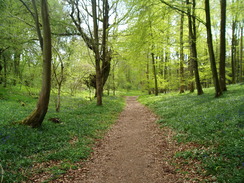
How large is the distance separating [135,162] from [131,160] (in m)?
0.22

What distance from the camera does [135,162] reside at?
18.7 feet

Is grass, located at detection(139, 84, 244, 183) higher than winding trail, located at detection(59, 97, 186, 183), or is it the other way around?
grass, located at detection(139, 84, 244, 183)

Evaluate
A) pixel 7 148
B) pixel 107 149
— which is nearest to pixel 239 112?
pixel 107 149

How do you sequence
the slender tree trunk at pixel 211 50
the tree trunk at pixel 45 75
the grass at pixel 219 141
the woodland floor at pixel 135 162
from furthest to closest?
the slender tree trunk at pixel 211 50 → the tree trunk at pixel 45 75 → the woodland floor at pixel 135 162 → the grass at pixel 219 141

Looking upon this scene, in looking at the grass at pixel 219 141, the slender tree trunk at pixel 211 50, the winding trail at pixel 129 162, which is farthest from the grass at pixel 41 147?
the slender tree trunk at pixel 211 50

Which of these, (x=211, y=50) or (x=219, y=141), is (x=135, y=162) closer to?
(x=219, y=141)

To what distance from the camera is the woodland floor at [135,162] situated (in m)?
4.63

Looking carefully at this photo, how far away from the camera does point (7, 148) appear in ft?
17.3

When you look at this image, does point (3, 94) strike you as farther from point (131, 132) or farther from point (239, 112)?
point (239, 112)

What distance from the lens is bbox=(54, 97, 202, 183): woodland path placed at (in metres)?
4.68

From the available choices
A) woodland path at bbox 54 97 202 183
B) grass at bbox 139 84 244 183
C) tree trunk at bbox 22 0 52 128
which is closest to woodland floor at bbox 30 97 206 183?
woodland path at bbox 54 97 202 183

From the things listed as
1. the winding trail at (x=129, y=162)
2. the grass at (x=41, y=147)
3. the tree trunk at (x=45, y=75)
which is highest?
A: the tree trunk at (x=45, y=75)

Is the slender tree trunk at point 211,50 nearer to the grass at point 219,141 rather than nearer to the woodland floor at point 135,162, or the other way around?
the grass at point 219,141

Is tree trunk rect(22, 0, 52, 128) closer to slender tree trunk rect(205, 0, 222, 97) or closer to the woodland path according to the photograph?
the woodland path
